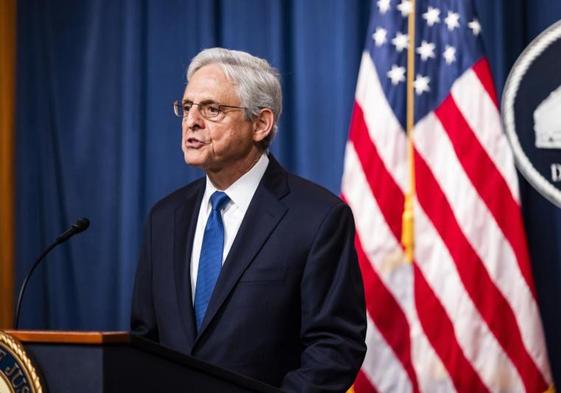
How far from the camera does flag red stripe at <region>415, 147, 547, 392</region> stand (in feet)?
11.4

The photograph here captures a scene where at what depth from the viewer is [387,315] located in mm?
3641

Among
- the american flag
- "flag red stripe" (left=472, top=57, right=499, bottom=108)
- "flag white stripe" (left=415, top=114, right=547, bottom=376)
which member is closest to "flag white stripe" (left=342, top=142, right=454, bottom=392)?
the american flag

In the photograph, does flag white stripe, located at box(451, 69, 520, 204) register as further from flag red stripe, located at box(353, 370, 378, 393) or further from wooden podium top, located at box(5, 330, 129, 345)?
wooden podium top, located at box(5, 330, 129, 345)

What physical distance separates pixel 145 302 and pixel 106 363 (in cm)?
101

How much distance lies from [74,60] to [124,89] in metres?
0.37

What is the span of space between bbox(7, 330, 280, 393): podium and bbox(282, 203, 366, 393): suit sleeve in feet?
1.75

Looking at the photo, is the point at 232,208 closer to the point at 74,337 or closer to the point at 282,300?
the point at 282,300

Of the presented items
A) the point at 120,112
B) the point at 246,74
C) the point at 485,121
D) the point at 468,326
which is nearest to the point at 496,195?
the point at 485,121

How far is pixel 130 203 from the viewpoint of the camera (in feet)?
14.8

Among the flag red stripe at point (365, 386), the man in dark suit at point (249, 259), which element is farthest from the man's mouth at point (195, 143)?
the flag red stripe at point (365, 386)

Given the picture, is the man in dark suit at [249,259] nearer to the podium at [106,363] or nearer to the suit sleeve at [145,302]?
the suit sleeve at [145,302]

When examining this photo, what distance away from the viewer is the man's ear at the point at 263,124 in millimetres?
2471

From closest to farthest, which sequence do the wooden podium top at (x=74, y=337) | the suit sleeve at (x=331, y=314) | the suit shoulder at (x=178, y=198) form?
the wooden podium top at (x=74, y=337) → the suit sleeve at (x=331, y=314) → the suit shoulder at (x=178, y=198)

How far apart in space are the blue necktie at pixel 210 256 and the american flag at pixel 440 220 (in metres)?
1.28
